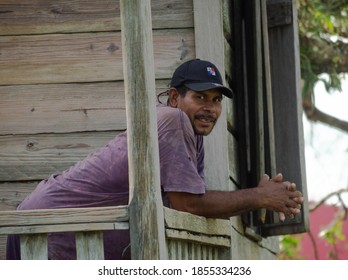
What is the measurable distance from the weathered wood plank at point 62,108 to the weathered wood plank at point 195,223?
0.99 metres

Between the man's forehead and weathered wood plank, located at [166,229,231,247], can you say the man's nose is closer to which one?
the man's forehead

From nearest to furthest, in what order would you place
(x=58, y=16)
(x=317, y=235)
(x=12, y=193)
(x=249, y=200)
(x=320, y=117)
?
(x=249, y=200)
(x=12, y=193)
(x=58, y=16)
(x=320, y=117)
(x=317, y=235)

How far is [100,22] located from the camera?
25.1 feet

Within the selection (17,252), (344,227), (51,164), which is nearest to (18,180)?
(51,164)

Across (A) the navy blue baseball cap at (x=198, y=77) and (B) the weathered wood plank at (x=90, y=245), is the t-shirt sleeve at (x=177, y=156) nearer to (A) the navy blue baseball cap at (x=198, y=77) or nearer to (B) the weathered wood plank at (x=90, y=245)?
(A) the navy blue baseball cap at (x=198, y=77)

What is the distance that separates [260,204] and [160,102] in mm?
837

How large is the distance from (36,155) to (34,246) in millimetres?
1667

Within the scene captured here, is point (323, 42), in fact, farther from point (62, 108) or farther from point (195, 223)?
point (195, 223)

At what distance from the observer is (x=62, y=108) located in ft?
24.8

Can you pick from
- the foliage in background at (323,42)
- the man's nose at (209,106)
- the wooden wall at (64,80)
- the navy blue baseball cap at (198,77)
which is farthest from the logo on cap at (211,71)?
the foliage in background at (323,42)

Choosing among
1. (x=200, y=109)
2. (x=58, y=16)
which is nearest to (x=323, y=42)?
(x=58, y=16)

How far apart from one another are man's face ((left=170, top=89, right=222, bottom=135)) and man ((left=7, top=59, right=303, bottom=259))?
53mm
